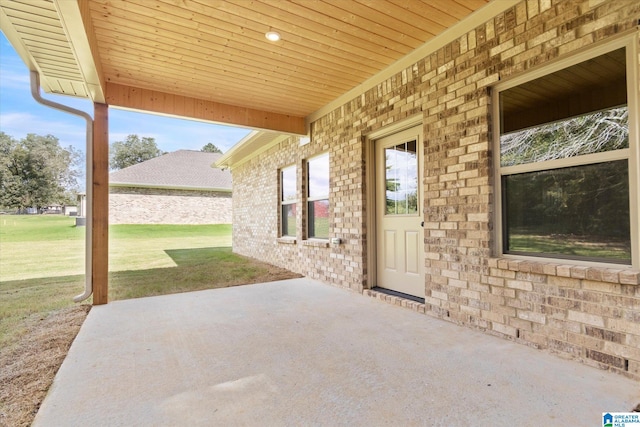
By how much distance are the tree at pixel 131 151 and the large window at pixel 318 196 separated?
3609 cm

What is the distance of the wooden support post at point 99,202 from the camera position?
3932 millimetres

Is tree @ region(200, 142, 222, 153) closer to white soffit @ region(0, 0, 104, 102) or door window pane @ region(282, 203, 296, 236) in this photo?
door window pane @ region(282, 203, 296, 236)

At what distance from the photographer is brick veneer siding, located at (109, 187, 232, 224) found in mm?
16109

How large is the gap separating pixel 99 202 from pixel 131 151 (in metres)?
37.3

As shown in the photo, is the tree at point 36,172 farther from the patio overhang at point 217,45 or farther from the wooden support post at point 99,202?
the patio overhang at point 217,45

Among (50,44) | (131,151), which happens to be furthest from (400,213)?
(131,151)

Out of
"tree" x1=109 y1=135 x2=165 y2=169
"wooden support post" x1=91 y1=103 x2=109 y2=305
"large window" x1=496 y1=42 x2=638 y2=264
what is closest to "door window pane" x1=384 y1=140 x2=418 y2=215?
"large window" x1=496 y1=42 x2=638 y2=264

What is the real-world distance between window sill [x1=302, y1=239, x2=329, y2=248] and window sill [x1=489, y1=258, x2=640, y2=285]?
112 inches

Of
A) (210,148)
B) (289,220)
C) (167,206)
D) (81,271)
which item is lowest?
(81,271)

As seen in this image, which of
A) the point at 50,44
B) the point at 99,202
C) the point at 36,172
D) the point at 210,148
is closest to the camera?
the point at 50,44

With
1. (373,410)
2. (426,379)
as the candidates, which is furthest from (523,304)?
(373,410)

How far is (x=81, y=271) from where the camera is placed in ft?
22.7

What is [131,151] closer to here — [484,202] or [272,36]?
[272,36]

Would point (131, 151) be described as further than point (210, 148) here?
No
